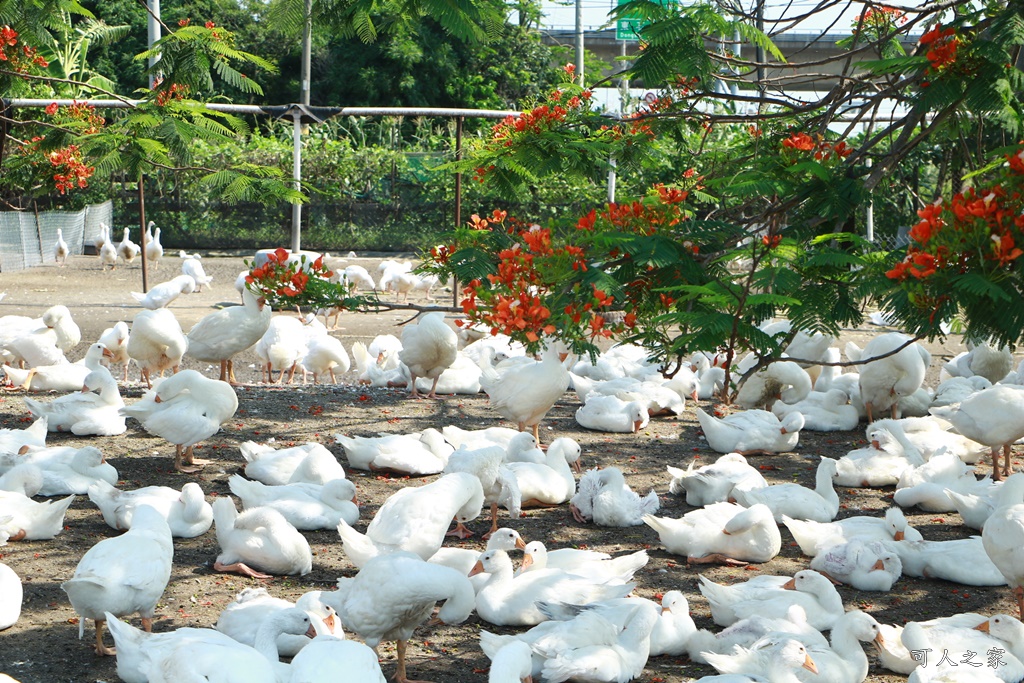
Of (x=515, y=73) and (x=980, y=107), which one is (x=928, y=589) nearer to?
(x=980, y=107)

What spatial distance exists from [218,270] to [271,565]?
16.2 meters

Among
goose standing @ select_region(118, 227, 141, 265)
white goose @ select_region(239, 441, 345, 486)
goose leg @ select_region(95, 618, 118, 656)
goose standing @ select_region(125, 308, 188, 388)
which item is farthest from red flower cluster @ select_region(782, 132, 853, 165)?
goose standing @ select_region(118, 227, 141, 265)

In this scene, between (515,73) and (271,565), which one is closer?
(271,565)

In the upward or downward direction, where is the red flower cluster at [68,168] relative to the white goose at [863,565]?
upward

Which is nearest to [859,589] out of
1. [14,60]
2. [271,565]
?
[271,565]

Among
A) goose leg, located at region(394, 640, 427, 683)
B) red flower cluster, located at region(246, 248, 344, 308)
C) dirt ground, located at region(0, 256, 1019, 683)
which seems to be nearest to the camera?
goose leg, located at region(394, 640, 427, 683)

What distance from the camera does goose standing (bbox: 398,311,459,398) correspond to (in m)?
9.09

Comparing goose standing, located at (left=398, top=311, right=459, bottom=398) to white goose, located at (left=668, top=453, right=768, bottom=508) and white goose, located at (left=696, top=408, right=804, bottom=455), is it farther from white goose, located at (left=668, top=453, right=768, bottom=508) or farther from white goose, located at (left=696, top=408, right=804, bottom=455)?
white goose, located at (left=668, top=453, right=768, bottom=508)

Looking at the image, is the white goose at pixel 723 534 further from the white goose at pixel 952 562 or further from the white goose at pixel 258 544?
the white goose at pixel 258 544

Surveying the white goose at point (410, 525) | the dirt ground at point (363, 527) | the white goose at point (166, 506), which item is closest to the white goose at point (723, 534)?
the dirt ground at point (363, 527)

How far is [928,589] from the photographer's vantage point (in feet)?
17.5

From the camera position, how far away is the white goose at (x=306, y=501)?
5840mm

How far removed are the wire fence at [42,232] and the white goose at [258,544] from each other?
1585 cm

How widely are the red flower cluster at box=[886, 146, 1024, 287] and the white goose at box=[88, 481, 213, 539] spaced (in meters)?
3.87
